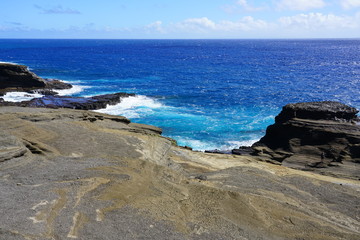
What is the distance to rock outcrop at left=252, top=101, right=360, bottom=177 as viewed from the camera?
28.0 m

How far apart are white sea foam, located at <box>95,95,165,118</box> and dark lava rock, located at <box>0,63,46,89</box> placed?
61.6 feet

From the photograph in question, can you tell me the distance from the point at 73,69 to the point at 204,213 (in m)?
98.2

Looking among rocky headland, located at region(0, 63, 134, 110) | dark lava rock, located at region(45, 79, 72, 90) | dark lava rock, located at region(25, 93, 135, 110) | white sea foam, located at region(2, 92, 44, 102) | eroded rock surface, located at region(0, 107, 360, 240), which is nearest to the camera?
eroded rock surface, located at region(0, 107, 360, 240)

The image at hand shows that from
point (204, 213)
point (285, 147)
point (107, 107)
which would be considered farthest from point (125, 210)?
point (107, 107)

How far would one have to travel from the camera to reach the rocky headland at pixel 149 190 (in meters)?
13.7

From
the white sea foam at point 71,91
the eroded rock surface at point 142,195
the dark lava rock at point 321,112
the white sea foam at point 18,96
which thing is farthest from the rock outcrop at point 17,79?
the dark lava rock at point 321,112

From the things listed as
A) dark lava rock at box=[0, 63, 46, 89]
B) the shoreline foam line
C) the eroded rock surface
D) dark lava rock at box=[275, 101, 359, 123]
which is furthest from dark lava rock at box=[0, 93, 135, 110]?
dark lava rock at box=[275, 101, 359, 123]

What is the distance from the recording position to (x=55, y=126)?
25.1m

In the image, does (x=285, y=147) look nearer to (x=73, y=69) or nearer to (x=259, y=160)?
(x=259, y=160)

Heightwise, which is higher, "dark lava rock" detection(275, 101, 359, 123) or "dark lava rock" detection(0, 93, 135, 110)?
"dark lava rock" detection(275, 101, 359, 123)

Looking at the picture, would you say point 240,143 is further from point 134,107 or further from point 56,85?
point 56,85

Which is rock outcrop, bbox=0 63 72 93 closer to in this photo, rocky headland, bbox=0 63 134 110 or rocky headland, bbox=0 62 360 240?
rocky headland, bbox=0 63 134 110

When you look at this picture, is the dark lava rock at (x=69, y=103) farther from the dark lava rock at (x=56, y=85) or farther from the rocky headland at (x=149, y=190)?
the rocky headland at (x=149, y=190)

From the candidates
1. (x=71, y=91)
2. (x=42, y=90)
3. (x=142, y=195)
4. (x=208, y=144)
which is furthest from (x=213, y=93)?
(x=142, y=195)
